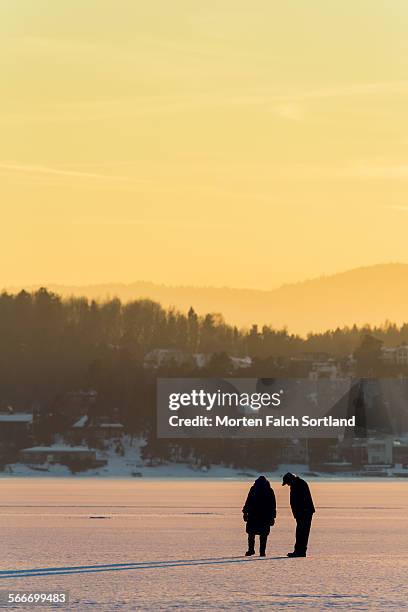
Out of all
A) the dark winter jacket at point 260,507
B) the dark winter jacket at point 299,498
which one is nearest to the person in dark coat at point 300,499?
the dark winter jacket at point 299,498

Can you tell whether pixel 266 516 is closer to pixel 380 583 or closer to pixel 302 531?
pixel 302 531

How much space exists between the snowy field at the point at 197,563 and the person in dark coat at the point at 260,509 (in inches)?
26.2

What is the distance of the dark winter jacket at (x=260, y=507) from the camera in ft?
117

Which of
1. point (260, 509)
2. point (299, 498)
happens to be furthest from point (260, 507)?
point (299, 498)

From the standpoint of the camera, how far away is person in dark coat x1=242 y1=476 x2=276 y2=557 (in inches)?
1400

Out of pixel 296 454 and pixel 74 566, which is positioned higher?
pixel 296 454

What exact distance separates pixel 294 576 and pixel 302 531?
15.4ft

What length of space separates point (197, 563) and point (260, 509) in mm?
2121

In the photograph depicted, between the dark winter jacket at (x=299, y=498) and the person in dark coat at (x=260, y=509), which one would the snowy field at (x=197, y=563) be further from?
the dark winter jacket at (x=299, y=498)

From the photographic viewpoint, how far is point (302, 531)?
1435 inches

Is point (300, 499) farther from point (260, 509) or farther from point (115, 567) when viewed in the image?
point (115, 567)

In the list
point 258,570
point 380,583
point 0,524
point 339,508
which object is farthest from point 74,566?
point 339,508

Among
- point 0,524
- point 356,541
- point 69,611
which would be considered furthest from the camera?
point 0,524

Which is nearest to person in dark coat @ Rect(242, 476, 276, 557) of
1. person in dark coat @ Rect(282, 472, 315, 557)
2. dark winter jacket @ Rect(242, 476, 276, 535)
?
dark winter jacket @ Rect(242, 476, 276, 535)
